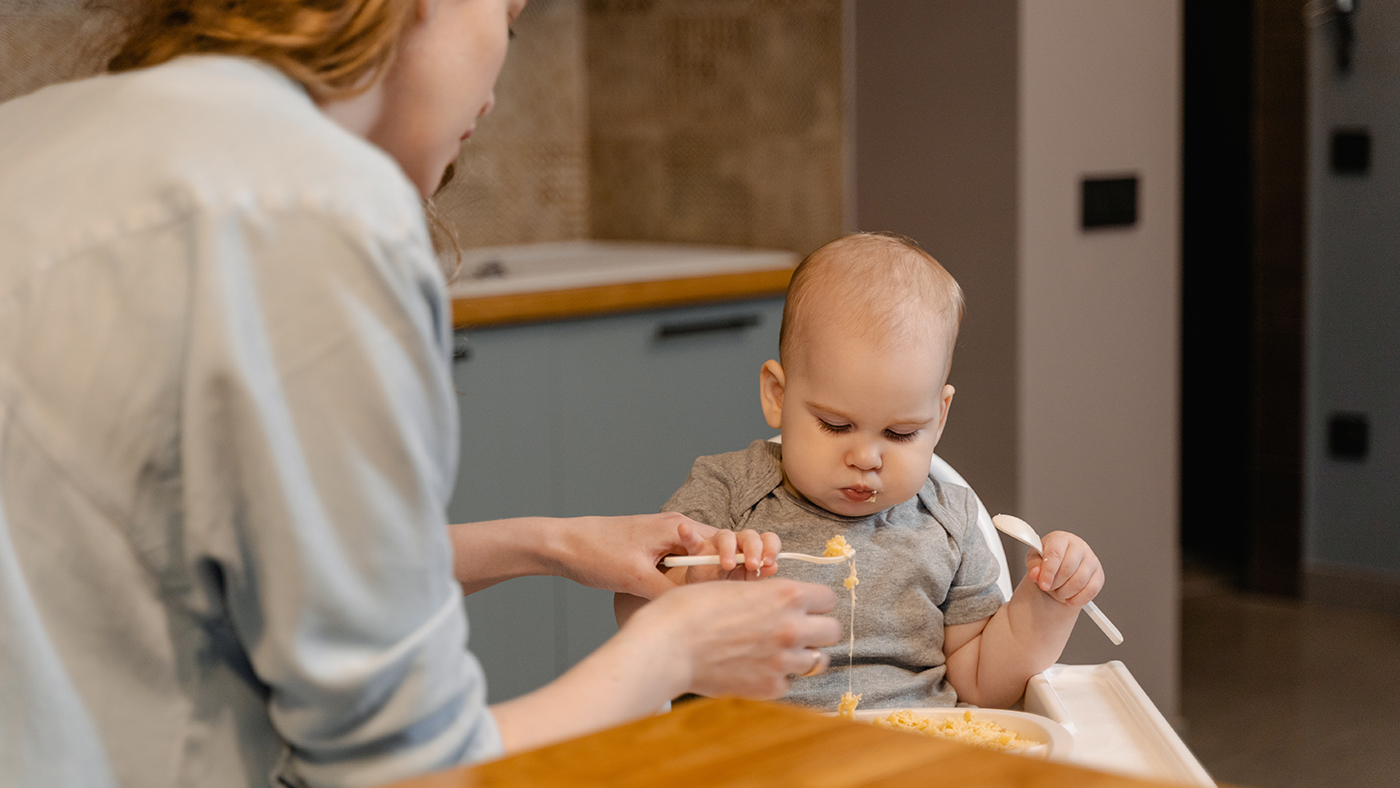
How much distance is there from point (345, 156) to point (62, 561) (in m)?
0.27

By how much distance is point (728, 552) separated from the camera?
1155 millimetres

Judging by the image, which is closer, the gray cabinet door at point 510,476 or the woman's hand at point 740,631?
the woman's hand at point 740,631

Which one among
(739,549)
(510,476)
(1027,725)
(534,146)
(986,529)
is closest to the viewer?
(1027,725)

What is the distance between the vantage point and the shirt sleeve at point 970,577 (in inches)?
50.6

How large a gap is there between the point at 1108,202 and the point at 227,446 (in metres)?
2.35

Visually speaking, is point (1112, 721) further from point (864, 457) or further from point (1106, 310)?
point (1106, 310)

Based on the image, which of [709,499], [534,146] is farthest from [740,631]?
[534,146]

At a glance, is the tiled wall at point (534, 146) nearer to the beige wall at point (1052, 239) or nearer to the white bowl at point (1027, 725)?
the beige wall at point (1052, 239)

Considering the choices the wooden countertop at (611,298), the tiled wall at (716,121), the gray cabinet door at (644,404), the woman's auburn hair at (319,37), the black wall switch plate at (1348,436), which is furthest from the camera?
the black wall switch plate at (1348,436)

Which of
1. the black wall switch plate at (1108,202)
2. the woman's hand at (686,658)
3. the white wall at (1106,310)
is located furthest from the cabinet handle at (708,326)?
the woman's hand at (686,658)

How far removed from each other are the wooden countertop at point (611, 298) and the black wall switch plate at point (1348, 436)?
1.88m

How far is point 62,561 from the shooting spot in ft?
2.42

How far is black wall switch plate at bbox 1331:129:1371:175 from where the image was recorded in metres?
3.60

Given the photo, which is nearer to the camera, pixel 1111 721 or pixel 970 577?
pixel 1111 721
